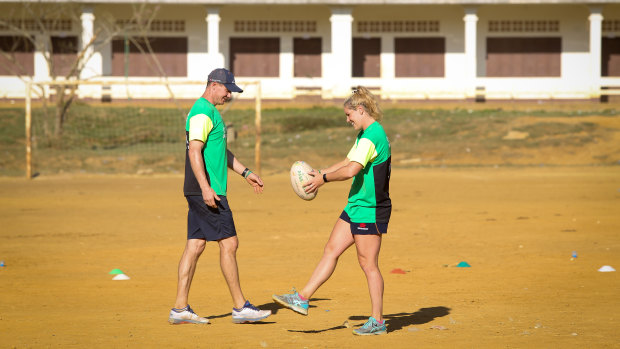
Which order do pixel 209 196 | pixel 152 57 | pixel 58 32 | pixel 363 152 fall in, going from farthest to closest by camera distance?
1. pixel 152 57
2. pixel 58 32
3. pixel 209 196
4. pixel 363 152

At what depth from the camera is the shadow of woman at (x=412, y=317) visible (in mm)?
7586

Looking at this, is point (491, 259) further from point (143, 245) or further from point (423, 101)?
point (423, 101)

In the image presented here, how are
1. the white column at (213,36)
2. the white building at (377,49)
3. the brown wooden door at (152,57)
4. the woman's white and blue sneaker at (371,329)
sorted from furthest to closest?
the brown wooden door at (152,57) < the white building at (377,49) < the white column at (213,36) < the woman's white and blue sneaker at (371,329)

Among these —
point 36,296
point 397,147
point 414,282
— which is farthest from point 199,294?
point 397,147

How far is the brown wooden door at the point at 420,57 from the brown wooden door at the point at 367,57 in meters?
0.73

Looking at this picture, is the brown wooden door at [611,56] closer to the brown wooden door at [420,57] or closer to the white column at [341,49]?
the brown wooden door at [420,57]

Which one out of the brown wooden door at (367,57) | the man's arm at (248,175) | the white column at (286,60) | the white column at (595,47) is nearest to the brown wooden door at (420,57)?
the brown wooden door at (367,57)

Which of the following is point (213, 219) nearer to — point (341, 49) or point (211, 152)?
point (211, 152)

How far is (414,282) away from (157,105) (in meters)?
25.1

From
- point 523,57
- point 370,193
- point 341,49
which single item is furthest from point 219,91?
point 523,57

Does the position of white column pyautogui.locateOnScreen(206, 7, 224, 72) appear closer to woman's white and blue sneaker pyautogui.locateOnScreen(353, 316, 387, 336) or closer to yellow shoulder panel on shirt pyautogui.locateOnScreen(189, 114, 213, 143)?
yellow shoulder panel on shirt pyautogui.locateOnScreen(189, 114, 213, 143)

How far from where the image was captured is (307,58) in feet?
122

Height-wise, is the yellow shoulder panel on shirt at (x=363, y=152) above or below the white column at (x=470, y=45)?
below

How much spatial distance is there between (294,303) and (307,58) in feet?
99.8
